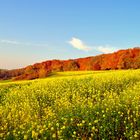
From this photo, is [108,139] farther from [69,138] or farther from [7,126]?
[7,126]

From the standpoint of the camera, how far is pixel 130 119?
10234 mm

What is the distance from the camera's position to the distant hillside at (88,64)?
187 ft

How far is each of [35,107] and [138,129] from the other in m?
5.09

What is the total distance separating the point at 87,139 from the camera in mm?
8836

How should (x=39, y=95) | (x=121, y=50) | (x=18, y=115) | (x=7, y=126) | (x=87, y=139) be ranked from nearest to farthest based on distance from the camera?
(x=87, y=139), (x=7, y=126), (x=18, y=115), (x=39, y=95), (x=121, y=50)

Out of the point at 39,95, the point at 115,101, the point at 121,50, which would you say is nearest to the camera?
the point at 115,101

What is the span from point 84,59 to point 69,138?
5824cm

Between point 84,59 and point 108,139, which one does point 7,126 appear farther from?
point 84,59

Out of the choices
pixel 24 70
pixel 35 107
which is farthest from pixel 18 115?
pixel 24 70

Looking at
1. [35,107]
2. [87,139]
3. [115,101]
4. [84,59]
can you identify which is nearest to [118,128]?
[87,139]

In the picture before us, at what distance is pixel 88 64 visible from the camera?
65.8m

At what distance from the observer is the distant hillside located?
5697cm

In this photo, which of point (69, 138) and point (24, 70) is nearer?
point (69, 138)

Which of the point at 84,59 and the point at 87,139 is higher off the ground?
the point at 84,59
